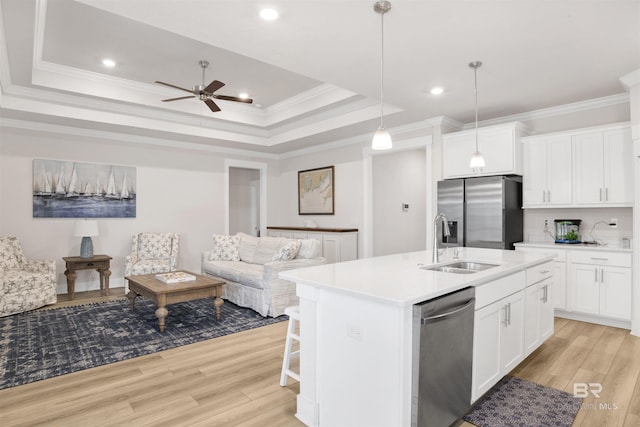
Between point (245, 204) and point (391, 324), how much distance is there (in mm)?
7305

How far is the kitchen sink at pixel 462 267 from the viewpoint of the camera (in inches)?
108

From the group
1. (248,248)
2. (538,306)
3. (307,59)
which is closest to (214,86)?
(307,59)

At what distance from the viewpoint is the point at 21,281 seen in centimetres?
438

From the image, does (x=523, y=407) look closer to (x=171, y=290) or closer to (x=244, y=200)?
(x=171, y=290)

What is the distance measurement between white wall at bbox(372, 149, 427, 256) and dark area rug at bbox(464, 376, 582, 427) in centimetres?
441

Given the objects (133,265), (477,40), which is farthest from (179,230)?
(477,40)

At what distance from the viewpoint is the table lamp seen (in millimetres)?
5273

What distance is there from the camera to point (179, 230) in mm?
6598

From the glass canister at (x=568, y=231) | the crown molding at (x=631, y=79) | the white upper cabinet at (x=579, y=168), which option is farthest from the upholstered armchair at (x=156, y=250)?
the crown molding at (x=631, y=79)

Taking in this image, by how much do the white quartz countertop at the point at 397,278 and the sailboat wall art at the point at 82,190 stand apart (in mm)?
4801

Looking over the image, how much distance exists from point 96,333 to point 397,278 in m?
3.22

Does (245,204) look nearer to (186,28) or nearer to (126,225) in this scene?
(126,225)

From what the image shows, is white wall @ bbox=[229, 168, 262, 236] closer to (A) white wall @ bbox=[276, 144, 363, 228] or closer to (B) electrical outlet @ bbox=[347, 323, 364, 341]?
(A) white wall @ bbox=[276, 144, 363, 228]

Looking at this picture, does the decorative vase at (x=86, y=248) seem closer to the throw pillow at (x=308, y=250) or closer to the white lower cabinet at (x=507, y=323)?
the throw pillow at (x=308, y=250)
